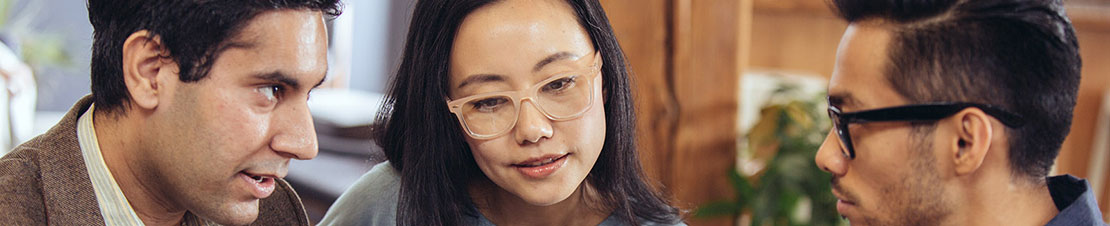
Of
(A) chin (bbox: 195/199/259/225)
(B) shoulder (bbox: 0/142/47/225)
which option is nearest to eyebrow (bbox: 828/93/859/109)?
(A) chin (bbox: 195/199/259/225)

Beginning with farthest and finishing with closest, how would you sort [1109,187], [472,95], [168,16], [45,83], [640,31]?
[45,83] < [1109,187] < [640,31] < [472,95] < [168,16]

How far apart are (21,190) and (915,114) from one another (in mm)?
1296

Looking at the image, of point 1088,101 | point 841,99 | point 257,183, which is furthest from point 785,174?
point 257,183

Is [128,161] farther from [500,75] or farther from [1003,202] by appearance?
[1003,202]

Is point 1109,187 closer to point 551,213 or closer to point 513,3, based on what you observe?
point 551,213

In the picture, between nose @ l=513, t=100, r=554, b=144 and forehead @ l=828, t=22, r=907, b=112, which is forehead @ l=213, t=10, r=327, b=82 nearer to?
nose @ l=513, t=100, r=554, b=144

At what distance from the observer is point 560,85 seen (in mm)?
1565

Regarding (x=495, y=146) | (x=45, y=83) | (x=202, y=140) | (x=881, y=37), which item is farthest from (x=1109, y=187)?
(x=45, y=83)

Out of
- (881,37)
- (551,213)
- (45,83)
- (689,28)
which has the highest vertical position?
(881,37)

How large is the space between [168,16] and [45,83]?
576 centimetres

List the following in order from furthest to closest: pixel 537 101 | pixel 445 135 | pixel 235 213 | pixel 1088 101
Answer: pixel 1088 101
pixel 445 135
pixel 537 101
pixel 235 213

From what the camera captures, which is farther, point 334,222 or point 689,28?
point 689,28

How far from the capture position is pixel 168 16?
1305 mm

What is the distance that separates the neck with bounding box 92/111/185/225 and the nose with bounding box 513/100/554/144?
22.0 inches
